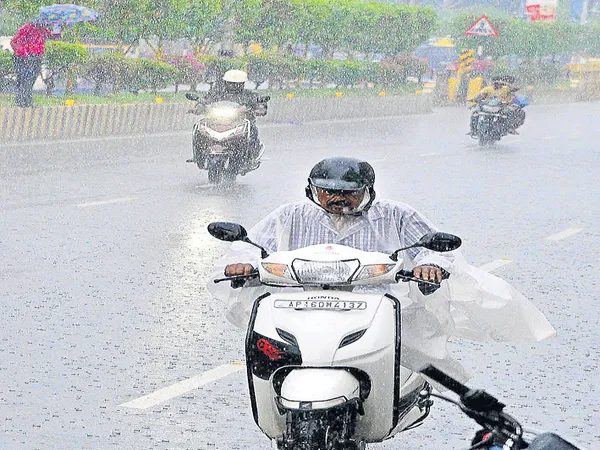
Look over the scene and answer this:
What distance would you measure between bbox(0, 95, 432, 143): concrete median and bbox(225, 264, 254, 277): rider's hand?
16777 mm

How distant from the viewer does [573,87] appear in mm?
51719

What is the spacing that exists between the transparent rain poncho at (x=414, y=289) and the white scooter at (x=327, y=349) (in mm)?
465

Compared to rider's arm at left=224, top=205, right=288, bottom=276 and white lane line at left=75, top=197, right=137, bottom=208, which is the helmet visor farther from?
white lane line at left=75, top=197, right=137, bottom=208

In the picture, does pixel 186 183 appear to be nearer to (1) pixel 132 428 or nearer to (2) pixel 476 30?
(1) pixel 132 428

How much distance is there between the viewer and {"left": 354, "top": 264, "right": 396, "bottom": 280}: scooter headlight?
461cm

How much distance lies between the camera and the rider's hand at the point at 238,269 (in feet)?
16.6

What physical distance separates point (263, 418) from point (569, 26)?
52847 mm

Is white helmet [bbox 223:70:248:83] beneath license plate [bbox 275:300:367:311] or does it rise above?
beneath

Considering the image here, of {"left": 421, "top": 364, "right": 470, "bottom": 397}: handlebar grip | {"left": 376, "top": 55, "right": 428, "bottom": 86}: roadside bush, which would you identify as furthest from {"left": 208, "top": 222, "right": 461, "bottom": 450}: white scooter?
{"left": 376, "top": 55, "right": 428, "bottom": 86}: roadside bush

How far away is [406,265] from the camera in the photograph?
17.9ft

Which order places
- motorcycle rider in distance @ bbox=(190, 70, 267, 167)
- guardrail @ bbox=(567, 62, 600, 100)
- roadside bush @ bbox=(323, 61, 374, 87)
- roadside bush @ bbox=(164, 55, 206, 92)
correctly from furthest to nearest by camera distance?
guardrail @ bbox=(567, 62, 600, 100) → roadside bush @ bbox=(323, 61, 374, 87) → roadside bush @ bbox=(164, 55, 206, 92) → motorcycle rider in distance @ bbox=(190, 70, 267, 167)

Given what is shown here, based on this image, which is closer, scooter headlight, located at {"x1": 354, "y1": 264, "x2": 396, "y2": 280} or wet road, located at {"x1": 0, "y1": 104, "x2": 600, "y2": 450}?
scooter headlight, located at {"x1": 354, "y1": 264, "x2": 396, "y2": 280}

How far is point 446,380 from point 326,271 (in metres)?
0.54

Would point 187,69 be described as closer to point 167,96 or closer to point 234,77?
point 167,96
